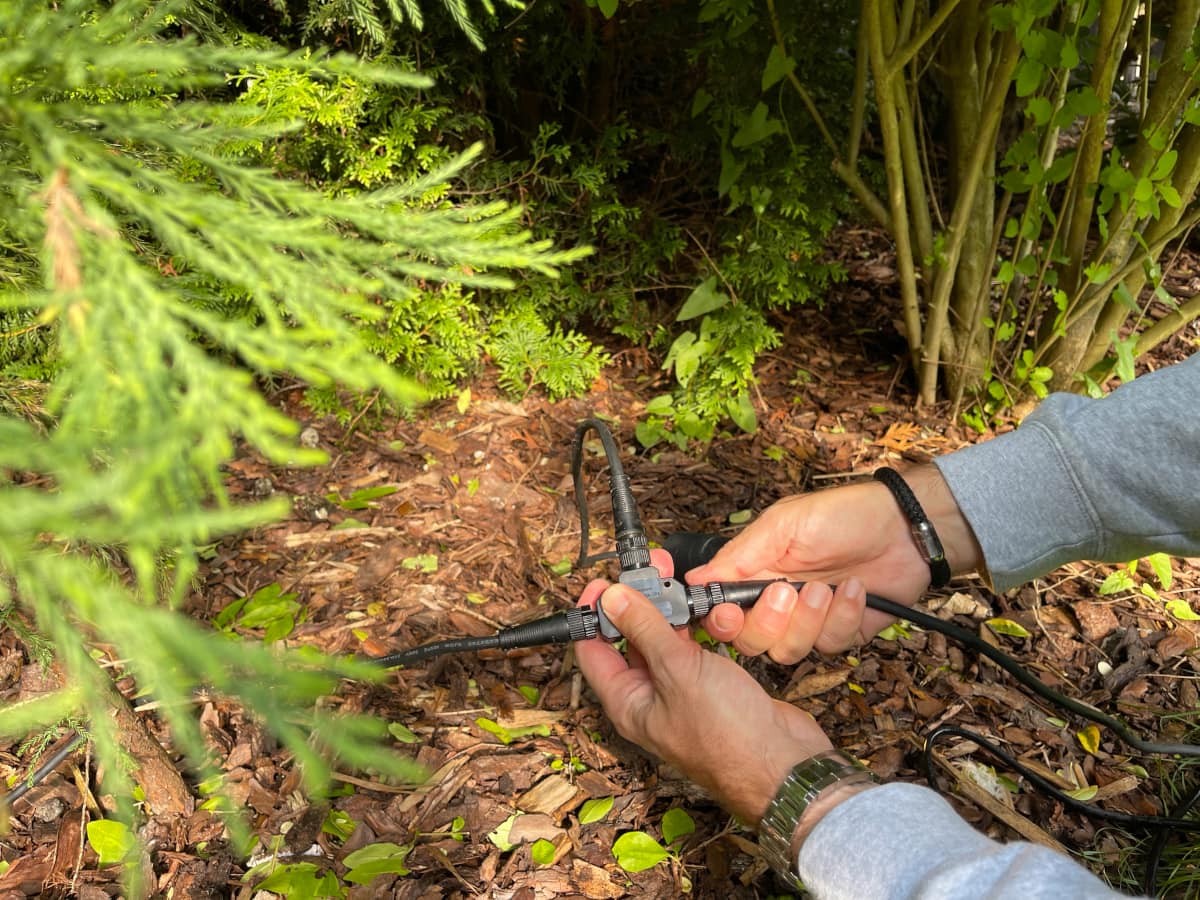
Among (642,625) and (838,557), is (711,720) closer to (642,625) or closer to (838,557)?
(642,625)

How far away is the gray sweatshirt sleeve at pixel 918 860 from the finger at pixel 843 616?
0.47 meters

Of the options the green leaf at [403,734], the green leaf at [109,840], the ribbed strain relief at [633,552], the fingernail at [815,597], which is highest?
the ribbed strain relief at [633,552]

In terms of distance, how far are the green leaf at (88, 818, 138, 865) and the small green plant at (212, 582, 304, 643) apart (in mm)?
456

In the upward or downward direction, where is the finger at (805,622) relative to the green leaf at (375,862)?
upward

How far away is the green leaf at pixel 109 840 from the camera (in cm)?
135

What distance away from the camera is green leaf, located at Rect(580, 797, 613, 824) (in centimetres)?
151

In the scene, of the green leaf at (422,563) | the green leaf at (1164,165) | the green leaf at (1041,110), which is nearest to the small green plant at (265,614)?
the green leaf at (422,563)

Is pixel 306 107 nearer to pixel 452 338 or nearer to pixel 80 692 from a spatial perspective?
pixel 452 338

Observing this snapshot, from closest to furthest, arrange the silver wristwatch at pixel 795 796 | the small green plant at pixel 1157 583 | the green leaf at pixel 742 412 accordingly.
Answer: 1. the silver wristwatch at pixel 795 796
2. the small green plant at pixel 1157 583
3. the green leaf at pixel 742 412

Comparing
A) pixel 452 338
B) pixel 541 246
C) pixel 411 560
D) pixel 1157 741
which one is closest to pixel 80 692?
pixel 541 246

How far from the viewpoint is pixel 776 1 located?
7.46ft

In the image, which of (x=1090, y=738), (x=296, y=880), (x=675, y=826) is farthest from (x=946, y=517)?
(x=296, y=880)

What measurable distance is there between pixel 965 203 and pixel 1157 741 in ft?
4.72

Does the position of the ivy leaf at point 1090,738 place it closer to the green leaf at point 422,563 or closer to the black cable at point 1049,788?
the black cable at point 1049,788
